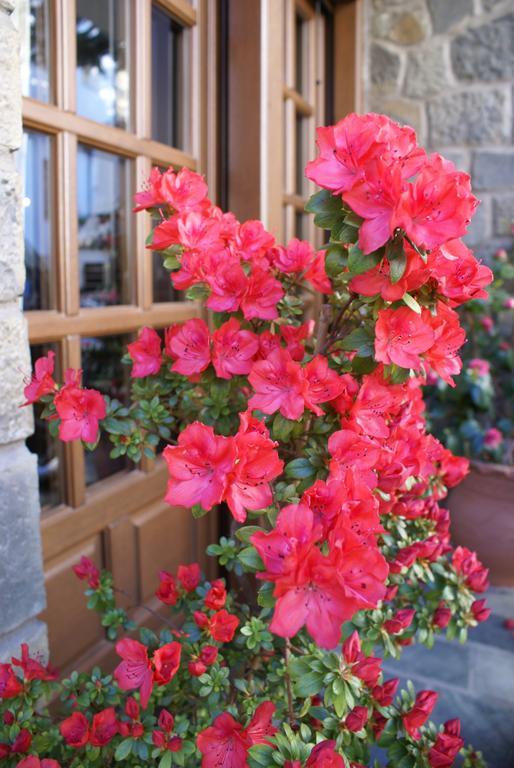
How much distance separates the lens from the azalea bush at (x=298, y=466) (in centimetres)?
67

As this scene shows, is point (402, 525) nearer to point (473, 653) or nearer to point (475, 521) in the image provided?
point (473, 653)

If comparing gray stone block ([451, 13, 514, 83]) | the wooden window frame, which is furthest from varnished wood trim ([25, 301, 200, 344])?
gray stone block ([451, 13, 514, 83])

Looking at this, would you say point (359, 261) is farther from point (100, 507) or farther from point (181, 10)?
point (181, 10)

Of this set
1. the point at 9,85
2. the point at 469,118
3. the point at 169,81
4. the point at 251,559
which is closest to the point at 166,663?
the point at 251,559

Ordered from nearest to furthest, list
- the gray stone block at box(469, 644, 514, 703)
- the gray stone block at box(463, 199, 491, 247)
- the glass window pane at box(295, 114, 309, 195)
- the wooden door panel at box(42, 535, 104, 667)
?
the wooden door panel at box(42, 535, 104, 667) → the gray stone block at box(469, 644, 514, 703) → the glass window pane at box(295, 114, 309, 195) → the gray stone block at box(463, 199, 491, 247)

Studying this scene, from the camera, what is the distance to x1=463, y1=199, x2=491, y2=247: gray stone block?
8.91 feet

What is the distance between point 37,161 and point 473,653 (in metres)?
1.91

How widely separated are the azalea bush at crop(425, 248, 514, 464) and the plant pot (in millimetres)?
180

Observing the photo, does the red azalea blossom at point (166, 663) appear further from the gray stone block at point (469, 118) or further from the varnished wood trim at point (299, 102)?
the gray stone block at point (469, 118)

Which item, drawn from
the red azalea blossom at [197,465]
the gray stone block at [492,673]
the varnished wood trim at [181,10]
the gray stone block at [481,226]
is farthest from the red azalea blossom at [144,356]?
the gray stone block at [481,226]

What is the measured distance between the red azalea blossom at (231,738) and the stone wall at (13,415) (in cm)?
42

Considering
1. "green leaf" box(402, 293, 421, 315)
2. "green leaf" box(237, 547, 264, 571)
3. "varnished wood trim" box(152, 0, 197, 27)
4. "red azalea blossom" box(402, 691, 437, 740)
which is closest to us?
→ "green leaf" box(237, 547, 264, 571)

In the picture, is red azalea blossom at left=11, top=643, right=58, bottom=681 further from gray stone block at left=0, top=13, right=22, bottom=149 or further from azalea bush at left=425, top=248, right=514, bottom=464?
azalea bush at left=425, top=248, right=514, bottom=464

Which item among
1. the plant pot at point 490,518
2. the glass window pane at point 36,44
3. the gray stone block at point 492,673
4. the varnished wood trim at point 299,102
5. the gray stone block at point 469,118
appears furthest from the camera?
the gray stone block at point 469,118
